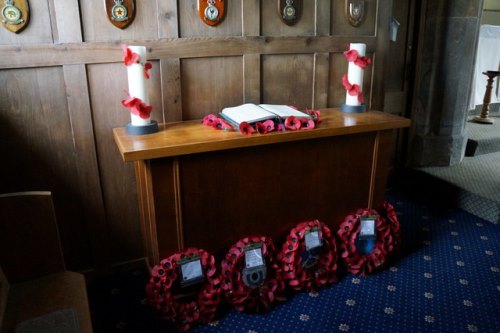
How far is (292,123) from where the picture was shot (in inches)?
76.9

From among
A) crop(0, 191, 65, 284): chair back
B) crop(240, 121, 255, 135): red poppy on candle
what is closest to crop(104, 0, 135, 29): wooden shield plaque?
crop(240, 121, 255, 135): red poppy on candle

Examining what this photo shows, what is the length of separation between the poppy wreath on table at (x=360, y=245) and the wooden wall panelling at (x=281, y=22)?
1.07 m

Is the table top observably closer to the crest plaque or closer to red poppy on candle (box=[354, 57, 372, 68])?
red poppy on candle (box=[354, 57, 372, 68])

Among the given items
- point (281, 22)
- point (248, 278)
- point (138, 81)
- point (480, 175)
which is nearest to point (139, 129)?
point (138, 81)

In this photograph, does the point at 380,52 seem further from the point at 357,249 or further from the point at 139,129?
the point at 139,129

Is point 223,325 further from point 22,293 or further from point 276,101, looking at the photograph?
point 276,101

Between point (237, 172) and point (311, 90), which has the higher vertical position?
point (311, 90)

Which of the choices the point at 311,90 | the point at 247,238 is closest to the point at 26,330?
the point at 247,238

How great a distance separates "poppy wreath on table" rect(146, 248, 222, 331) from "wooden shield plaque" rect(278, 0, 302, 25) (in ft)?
4.31

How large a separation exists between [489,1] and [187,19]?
5202mm

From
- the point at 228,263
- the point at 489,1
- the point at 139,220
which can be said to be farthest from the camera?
the point at 489,1

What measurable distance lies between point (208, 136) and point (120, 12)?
0.70m

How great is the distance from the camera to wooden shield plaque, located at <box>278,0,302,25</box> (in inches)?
87.0

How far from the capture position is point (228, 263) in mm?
1926
